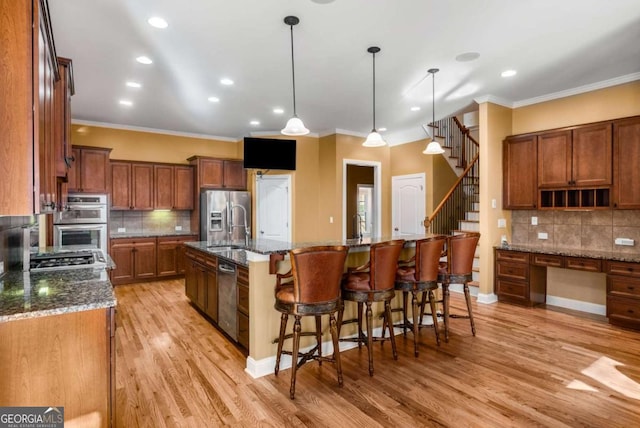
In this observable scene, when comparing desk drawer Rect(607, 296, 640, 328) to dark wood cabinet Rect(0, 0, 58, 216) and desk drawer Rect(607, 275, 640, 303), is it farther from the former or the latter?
dark wood cabinet Rect(0, 0, 58, 216)

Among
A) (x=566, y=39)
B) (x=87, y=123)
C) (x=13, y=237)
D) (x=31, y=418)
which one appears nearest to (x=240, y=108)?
(x=87, y=123)

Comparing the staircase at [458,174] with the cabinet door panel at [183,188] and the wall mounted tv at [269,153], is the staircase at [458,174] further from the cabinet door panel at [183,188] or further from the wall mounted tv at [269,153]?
the cabinet door panel at [183,188]

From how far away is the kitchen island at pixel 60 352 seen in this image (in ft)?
5.53

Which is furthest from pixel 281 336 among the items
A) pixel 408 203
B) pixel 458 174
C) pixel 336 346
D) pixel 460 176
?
pixel 458 174

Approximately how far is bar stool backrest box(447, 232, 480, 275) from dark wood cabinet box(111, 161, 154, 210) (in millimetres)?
5464

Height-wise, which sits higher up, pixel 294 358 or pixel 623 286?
pixel 623 286

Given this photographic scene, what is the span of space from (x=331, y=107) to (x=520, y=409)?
14.7 ft

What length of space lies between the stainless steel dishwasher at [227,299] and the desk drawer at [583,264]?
4.12 meters

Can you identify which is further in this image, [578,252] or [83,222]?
[83,222]

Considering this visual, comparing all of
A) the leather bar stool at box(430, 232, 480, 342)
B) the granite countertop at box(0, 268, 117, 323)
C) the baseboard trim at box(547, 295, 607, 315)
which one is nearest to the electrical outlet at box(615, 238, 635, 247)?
the baseboard trim at box(547, 295, 607, 315)

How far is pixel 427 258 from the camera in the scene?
335 centimetres

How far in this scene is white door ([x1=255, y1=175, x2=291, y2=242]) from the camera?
280 inches

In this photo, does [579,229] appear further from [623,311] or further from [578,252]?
[623,311]

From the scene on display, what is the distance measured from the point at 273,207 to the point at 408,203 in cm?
281
